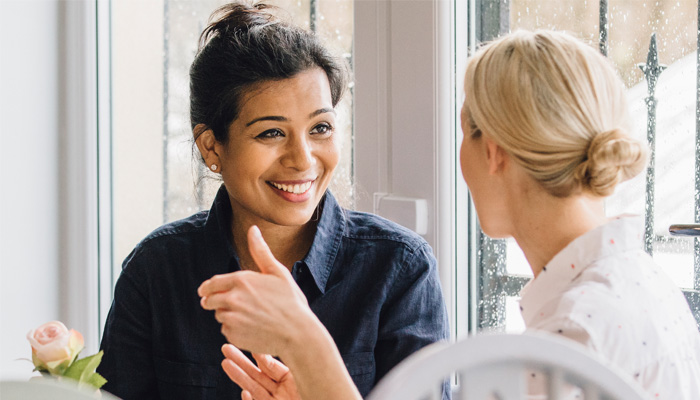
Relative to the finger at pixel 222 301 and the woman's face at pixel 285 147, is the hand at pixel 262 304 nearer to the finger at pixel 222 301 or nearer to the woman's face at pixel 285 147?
the finger at pixel 222 301

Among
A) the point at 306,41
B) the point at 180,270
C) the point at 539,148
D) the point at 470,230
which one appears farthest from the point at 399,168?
the point at 539,148

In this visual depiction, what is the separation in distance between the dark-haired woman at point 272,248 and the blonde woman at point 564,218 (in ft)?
1.08

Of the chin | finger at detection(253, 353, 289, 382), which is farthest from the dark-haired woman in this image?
the chin

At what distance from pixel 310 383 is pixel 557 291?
286 millimetres

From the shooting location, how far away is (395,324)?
1181 mm

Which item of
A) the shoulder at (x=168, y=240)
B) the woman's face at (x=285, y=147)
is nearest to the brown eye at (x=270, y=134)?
the woman's face at (x=285, y=147)

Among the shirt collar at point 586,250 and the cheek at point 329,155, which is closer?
A: the shirt collar at point 586,250

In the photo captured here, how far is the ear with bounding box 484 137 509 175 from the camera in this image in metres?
0.88

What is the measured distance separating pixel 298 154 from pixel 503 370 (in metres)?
0.79

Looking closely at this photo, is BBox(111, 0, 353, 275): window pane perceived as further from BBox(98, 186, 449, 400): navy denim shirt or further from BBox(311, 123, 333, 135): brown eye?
BBox(311, 123, 333, 135): brown eye

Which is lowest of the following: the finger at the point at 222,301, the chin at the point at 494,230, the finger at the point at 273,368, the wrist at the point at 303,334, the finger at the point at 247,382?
the finger at the point at 247,382

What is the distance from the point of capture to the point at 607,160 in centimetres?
80

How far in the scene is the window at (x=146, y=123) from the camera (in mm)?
2090

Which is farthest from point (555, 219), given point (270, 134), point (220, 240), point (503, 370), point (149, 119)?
point (149, 119)
